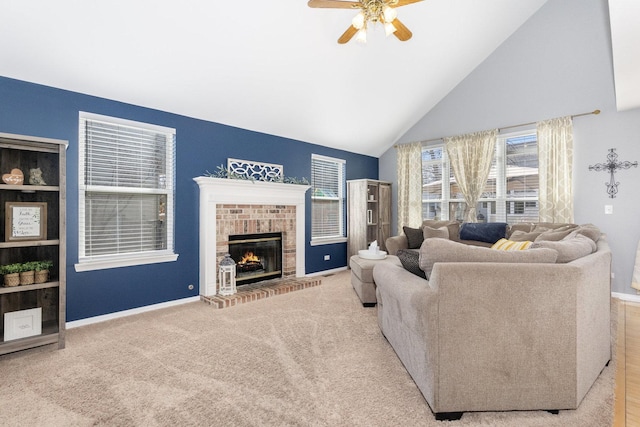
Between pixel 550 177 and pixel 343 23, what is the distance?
3704 mm

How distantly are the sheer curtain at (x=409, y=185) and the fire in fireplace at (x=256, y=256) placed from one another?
273cm

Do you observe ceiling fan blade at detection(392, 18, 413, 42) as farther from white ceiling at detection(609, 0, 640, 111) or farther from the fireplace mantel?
the fireplace mantel

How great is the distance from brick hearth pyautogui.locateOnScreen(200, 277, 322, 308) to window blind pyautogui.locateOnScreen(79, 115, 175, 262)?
879 millimetres

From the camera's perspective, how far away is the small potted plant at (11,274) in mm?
2549

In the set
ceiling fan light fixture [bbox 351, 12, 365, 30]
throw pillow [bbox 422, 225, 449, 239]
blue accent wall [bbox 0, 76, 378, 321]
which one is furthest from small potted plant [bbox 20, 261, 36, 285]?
throw pillow [bbox 422, 225, 449, 239]

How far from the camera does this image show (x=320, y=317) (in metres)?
3.41

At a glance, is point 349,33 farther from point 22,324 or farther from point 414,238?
point 22,324

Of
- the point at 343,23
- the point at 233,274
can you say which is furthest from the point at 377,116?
the point at 233,274

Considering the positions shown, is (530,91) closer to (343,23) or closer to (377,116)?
(377,116)

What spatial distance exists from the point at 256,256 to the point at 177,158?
5.78 feet

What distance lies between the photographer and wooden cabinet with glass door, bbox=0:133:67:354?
2.57 meters

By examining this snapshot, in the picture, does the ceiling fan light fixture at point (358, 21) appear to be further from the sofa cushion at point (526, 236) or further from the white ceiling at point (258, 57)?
the sofa cushion at point (526, 236)

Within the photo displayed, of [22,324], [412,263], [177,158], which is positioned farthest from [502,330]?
[177,158]

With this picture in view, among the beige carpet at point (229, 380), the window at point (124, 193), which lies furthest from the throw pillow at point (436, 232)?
the window at point (124, 193)
